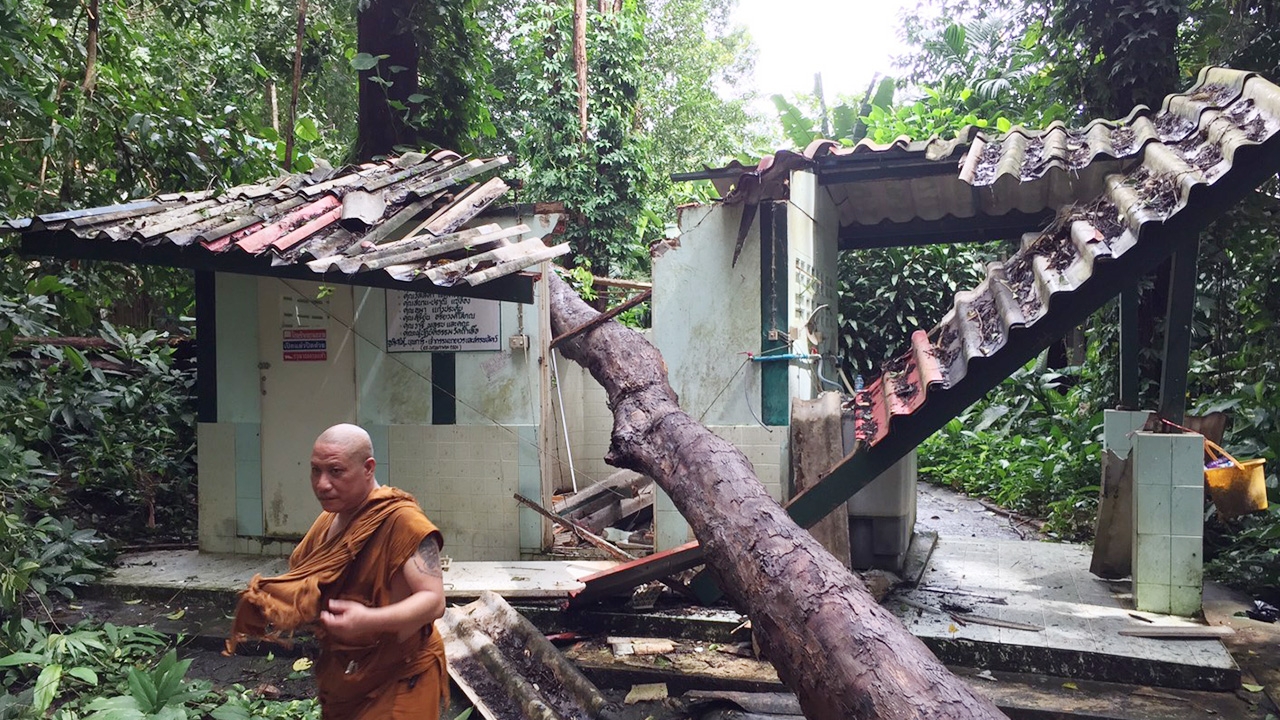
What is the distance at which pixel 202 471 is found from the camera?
7.24 meters

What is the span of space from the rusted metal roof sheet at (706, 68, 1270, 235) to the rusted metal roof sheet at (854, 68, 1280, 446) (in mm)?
19

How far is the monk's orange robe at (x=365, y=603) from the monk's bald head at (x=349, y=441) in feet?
0.65

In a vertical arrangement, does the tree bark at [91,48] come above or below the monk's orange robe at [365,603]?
above

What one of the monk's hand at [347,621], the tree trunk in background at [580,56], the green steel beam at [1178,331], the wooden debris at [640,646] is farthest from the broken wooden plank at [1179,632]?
the tree trunk in background at [580,56]

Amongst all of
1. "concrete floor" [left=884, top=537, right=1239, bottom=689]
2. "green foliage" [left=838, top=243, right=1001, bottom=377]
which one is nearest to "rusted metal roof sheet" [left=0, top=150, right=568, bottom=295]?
"concrete floor" [left=884, top=537, right=1239, bottom=689]

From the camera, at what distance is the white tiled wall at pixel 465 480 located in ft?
22.2

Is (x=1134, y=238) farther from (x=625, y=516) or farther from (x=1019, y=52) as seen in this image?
(x=1019, y=52)

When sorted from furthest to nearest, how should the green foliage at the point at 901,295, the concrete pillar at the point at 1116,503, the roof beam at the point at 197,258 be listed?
the green foliage at the point at 901,295 → the concrete pillar at the point at 1116,503 → the roof beam at the point at 197,258

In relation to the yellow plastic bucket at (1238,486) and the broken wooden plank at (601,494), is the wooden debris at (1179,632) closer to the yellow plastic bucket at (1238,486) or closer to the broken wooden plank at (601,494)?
the yellow plastic bucket at (1238,486)

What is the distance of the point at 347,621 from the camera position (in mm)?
2682

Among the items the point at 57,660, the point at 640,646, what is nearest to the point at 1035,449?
the point at 640,646

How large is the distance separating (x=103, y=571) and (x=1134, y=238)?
25.2 ft

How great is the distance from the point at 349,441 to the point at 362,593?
551 mm

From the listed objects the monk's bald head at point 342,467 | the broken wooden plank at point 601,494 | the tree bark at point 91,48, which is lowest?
the broken wooden plank at point 601,494
